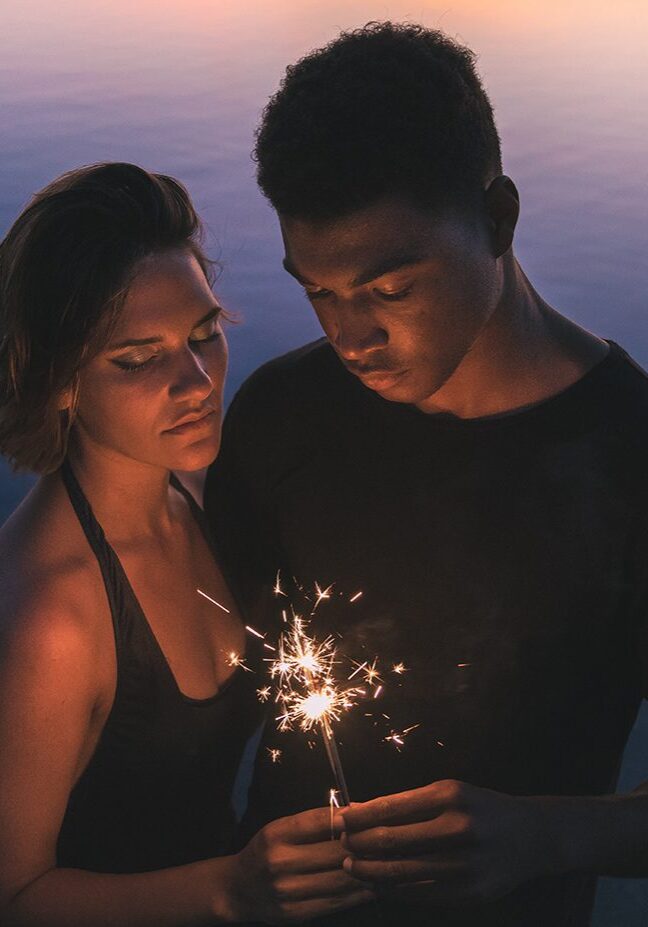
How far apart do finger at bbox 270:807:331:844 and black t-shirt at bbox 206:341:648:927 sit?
1.04ft

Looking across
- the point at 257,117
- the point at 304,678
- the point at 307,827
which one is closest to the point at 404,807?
the point at 307,827

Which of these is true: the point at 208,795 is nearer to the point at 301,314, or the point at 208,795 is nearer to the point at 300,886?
the point at 300,886

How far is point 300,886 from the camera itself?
191cm

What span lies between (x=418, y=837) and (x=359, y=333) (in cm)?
78

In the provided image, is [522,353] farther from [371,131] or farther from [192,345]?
[192,345]

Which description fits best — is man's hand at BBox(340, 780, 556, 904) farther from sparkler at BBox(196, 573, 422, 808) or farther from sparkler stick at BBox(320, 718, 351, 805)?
sparkler at BBox(196, 573, 422, 808)

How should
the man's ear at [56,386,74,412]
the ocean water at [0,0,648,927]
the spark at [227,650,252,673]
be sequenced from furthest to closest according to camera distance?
→ the ocean water at [0,0,648,927] < the spark at [227,650,252,673] < the man's ear at [56,386,74,412]

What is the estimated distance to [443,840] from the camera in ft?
6.06

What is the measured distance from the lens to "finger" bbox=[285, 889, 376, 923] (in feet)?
6.32

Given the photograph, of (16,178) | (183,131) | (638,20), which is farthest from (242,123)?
(638,20)

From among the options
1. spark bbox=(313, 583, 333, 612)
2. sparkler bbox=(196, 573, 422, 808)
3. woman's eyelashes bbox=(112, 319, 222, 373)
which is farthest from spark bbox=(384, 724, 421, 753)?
→ woman's eyelashes bbox=(112, 319, 222, 373)

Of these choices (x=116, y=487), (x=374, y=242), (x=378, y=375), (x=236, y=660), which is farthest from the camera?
(x=236, y=660)

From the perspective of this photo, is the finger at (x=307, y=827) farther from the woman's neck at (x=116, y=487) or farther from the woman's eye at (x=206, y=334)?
the woman's eye at (x=206, y=334)

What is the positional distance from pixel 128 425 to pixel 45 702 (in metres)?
0.50
